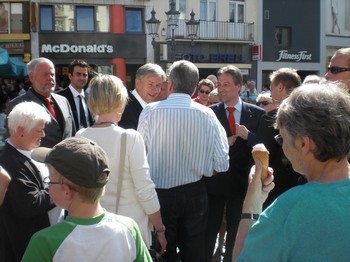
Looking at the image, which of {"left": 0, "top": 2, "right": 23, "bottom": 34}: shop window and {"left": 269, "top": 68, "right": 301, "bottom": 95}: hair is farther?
{"left": 0, "top": 2, "right": 23, "bottom": 34}: shop window

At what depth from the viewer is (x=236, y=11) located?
24188mm

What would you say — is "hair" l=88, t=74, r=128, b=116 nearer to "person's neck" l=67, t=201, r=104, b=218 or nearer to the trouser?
the trouser

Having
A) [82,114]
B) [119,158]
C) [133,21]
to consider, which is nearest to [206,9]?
[133,21]

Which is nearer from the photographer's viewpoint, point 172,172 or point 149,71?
point 172,172

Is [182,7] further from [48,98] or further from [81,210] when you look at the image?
[81,210]

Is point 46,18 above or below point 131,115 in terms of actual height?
above

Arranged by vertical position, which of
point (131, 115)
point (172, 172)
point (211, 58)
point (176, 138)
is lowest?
point (172, 172)

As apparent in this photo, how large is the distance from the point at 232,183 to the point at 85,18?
1892 cm

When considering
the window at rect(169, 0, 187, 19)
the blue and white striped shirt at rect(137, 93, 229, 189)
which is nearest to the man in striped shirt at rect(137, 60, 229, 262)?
the blue and white striped shirt at rect(137, 93, 229, 189)

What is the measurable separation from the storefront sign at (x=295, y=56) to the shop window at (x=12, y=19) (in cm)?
1422

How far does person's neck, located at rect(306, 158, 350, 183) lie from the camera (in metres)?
1.47

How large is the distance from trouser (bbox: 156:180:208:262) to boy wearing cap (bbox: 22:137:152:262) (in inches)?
54.4

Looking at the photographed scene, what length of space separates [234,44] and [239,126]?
21.0 m

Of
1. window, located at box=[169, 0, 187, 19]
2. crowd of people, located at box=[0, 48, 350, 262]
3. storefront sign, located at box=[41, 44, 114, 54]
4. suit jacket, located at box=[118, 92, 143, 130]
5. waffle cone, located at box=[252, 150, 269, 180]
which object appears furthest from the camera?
window, located at box=[169, 0, 187, 19]
